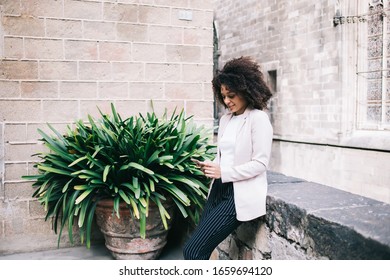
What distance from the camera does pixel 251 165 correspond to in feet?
8.48

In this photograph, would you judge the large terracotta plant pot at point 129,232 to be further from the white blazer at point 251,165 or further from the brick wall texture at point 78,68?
the white blazer at point 251,165

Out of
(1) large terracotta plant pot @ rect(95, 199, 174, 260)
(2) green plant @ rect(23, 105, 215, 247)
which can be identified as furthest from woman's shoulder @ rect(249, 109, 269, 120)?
(1) large terracotta plant pot @ rect(95, 199, 174, 260)

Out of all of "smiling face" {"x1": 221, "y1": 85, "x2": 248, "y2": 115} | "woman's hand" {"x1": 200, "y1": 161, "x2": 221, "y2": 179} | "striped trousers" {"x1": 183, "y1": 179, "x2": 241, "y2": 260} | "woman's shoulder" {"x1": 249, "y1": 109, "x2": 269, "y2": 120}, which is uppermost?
"smiling face" {"x1": 221, "y1": 85, "x2": 248, "y2": 115}

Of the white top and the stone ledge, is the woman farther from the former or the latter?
the stone ledge

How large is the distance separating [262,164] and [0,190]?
2.64m

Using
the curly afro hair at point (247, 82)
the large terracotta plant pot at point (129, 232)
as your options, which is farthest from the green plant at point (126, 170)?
the curly afro hair at point (247, 82)

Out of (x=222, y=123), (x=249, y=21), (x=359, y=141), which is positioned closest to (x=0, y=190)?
(x=222, y=123)

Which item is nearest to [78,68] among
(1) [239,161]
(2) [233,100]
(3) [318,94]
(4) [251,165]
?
(2) [233,100]

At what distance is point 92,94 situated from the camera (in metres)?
4.29

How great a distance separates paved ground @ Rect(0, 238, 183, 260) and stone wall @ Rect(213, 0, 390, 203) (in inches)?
193

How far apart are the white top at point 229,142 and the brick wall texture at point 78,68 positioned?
71.1 inches

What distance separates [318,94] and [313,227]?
7385 mm

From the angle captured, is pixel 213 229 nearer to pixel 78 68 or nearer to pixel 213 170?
pixel 213 170

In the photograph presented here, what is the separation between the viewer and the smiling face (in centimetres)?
276
